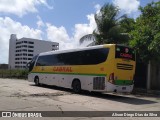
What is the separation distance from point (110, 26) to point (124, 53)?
10517mm

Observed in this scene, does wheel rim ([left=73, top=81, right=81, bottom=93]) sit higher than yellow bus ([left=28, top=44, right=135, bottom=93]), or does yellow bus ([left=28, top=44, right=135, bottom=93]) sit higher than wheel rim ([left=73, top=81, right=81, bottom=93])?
yellow bus ([left=28, top=44, right=135, bottom=93])

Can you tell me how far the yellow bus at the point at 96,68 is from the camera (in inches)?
696

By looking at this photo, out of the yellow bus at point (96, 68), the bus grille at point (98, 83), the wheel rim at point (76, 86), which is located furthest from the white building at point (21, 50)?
the bus grille at point (98, 83)

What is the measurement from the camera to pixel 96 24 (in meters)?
28.9

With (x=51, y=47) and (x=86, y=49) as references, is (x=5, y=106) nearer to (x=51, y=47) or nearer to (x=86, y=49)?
(x=86, y=49)

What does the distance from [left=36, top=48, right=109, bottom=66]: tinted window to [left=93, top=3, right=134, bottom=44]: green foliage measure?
5890 millimetres

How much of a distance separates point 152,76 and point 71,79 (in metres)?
7.45

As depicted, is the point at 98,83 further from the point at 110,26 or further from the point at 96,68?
the point at 110,26

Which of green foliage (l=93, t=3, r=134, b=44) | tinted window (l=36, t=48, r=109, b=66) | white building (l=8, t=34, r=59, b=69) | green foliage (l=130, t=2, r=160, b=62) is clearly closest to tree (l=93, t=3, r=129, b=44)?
green foliage (l=93, t=3, r=134, b=44)

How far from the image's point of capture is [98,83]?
60.4 ft

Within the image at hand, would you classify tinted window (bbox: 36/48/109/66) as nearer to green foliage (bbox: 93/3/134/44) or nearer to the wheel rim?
the wheel rim

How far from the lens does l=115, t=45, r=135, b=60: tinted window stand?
17.8 metres

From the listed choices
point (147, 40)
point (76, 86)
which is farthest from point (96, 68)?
point (147, 40)

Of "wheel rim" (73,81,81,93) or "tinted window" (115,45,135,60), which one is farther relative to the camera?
Result: "wheel rim" (73,81,81,93)
